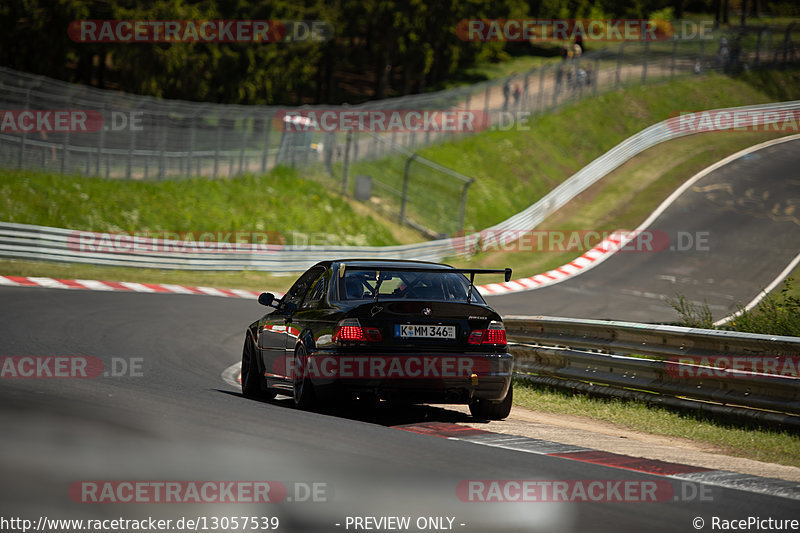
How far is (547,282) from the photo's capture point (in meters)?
27.8

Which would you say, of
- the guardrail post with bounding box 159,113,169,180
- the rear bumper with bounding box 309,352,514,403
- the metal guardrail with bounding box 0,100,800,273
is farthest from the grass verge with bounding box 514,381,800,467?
the guardrail post with bounding box 159,113,169,180

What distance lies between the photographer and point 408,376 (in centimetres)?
772

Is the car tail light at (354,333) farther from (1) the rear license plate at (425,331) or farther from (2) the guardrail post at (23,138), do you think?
(2) the guardrail post at (23,138)

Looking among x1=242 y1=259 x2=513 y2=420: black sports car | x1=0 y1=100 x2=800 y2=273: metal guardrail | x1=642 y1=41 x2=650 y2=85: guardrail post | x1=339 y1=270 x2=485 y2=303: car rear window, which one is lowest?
x1=0 y1=100 x2=800 y2=273: metal guardrail

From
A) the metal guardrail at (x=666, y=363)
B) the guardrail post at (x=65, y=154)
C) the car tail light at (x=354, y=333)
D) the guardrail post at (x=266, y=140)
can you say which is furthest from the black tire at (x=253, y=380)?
the guardrail post at (x=266, y=140)

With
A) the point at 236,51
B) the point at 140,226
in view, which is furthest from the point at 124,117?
the point at 236,51

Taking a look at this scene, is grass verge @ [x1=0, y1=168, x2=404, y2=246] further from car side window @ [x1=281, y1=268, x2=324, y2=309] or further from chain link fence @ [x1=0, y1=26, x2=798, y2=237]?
car side window @ [x1=281, y1=268, x2=324, y2=309]

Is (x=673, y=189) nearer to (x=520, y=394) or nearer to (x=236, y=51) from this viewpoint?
(x=236, y=51)

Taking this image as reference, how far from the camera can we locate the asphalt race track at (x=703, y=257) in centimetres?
2392

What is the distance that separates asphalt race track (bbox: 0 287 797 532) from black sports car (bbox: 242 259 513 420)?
0.33m

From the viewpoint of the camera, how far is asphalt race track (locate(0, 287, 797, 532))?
466 centimetres

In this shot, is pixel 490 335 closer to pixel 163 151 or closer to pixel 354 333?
pixel 354 333

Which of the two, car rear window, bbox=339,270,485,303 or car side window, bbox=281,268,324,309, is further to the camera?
car side window, bbox=281,268,324,309

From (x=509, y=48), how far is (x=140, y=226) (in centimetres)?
5701
